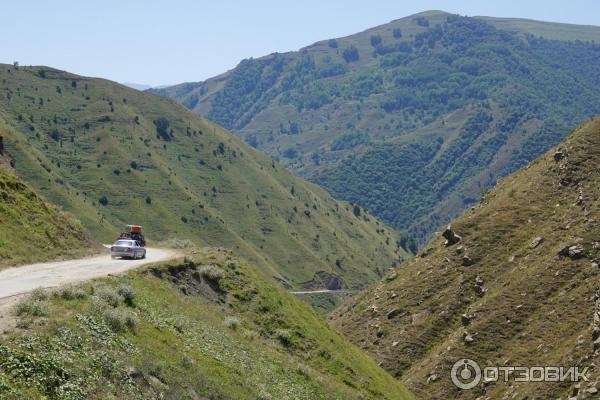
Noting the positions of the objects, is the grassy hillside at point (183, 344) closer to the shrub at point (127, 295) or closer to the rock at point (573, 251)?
the shrub at point (127, 295)

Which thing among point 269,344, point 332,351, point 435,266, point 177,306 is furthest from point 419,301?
point 177,306

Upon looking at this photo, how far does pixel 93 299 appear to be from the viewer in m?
24.8

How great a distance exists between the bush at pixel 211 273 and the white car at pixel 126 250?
6.17 meters

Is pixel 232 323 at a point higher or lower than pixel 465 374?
higher

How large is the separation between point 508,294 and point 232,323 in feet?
98.1

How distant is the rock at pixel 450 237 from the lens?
6788 centimetres

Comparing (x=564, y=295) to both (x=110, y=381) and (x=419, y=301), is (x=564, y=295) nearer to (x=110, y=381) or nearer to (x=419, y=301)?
(x=419, y=301)

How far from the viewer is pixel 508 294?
56000 millimetres

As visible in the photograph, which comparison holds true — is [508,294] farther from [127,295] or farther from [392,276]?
[127,295]

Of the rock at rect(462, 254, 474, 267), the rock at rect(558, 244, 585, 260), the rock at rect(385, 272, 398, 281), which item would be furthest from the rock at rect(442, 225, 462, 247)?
the rock at rect(558, 244, 585, 260)

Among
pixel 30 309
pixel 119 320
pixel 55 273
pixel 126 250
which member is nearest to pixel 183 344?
pixel 119 320

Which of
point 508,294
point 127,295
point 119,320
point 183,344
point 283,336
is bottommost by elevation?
point 508,294

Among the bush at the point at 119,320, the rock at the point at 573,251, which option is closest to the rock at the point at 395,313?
the rock at the point at 573,251

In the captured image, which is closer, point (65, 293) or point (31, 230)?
point (65, 293)
